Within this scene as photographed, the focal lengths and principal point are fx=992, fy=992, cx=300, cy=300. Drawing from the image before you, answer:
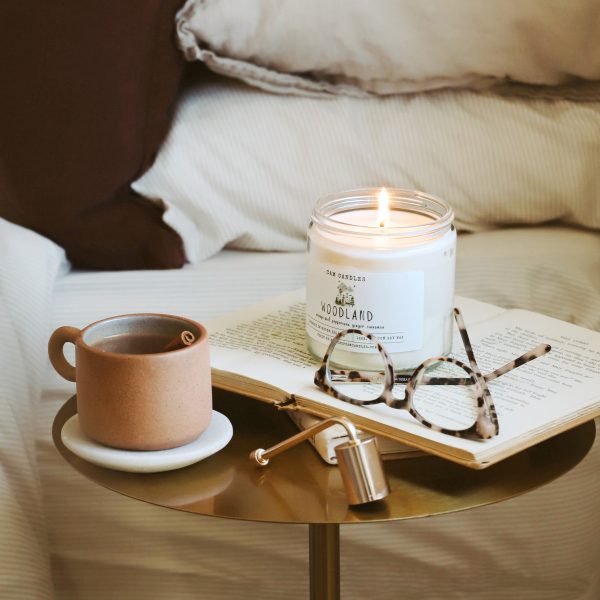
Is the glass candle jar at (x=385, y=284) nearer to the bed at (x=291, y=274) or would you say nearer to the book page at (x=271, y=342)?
the book page at (x=271, y=342)

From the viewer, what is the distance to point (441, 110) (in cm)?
102

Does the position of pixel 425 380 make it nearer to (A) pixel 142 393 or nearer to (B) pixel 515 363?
(B) pixel 515 363

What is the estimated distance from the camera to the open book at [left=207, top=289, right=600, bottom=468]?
583mm

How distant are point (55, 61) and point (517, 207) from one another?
0.48 meters

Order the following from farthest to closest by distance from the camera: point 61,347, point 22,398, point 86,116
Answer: point 86,116
point 22,398
point 61,347

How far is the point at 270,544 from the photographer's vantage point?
33.7 inches

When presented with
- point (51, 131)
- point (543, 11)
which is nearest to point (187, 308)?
point (51, 131)

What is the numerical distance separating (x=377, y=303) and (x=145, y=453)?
0.17 metres

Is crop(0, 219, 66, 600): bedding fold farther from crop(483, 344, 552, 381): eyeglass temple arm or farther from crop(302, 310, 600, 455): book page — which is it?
crop(483, 344, 552, 381): eyeglass temple arm

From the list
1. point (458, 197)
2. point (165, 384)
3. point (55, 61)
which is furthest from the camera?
point (458, 197)

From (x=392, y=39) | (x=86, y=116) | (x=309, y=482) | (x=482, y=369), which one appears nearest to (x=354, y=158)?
(x=392, y=39)

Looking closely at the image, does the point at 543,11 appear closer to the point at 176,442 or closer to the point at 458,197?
the point at 458,197

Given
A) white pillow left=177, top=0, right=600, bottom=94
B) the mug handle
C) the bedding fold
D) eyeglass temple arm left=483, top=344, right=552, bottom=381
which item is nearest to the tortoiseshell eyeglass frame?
eyeglass temple arm left=483, top=344, right=552, bottom=381

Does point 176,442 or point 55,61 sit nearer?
point 176,442
